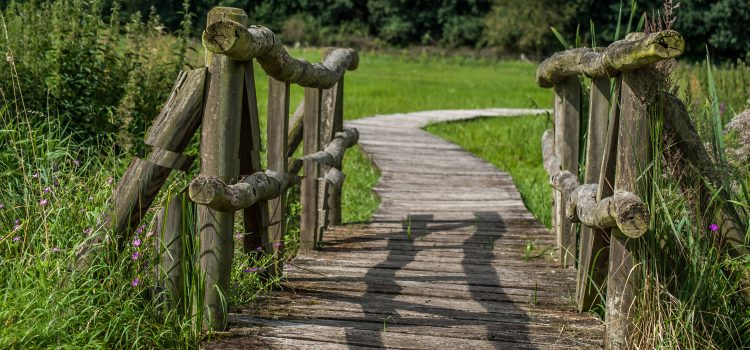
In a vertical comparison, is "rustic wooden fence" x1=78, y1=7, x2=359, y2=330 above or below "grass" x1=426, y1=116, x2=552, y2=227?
above

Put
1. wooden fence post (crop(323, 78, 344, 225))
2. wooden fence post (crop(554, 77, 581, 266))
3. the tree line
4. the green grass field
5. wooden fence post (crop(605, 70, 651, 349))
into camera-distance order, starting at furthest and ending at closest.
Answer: the tree line, the green grass field, wooden fence post (crop(323, 78, 344, 225)), wooden fence post (crop(554, 77, 581, 266)), wooden fence post (crop(605, 70, 651, 349))

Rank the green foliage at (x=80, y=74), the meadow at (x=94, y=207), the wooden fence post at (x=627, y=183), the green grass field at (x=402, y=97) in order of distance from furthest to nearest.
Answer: the green grass field at (x=402, y=97) < the green foliage at (x=80, y=74) < the meadow at (x=94, y=207) < the wooden fence post at (x=627, y=183)

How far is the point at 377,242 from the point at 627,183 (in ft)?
8.15

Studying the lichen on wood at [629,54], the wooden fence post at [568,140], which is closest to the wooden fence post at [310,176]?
the wooden fence post at [568,140]

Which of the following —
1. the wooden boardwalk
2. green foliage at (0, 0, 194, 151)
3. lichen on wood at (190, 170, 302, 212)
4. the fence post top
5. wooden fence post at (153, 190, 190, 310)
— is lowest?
the wooden boardwalk

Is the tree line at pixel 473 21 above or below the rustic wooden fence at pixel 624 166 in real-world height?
above

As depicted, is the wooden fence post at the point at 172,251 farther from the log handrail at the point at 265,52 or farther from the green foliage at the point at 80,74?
the green foliage at the point at 80,74

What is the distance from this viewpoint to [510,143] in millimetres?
12094

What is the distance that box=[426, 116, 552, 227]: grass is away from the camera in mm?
9438

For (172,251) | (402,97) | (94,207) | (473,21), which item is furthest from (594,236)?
(473,21)

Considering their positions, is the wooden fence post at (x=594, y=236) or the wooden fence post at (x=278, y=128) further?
the wooden fence post at (x=278, y=128)

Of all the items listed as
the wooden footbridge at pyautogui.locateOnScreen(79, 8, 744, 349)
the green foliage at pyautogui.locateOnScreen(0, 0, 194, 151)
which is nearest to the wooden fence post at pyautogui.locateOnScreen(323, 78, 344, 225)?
the wooden footbridge at pyautogui.locateOnScreen(79, 8, 744, 349)

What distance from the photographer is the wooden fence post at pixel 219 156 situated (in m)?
3.60

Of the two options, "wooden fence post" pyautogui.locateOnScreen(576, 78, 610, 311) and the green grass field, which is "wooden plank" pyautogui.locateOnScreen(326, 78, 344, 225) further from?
"wooden fence post" pyautogui.locateOnScreen(576, 78, 610, 311)
